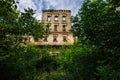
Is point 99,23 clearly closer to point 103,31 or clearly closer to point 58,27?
point 103,31

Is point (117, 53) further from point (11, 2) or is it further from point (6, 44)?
point (6, 44)

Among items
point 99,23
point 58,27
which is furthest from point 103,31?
point 58,27

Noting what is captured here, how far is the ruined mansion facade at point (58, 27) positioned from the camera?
158ft

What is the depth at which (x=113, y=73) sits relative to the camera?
12.5m

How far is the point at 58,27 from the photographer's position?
5156cm

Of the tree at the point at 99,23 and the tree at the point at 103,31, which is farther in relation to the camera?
the tree at the point at 99,23

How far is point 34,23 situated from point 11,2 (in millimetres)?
6923

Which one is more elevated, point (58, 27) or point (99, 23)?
point (58, 27)

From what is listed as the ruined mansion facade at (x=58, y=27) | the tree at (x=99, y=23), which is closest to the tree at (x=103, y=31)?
the tree at (x=99, y=23)

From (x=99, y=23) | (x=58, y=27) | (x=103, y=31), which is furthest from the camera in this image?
(x=58, y=27)

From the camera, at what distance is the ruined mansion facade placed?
48219mm

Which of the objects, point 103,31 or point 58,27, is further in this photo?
point 58,27

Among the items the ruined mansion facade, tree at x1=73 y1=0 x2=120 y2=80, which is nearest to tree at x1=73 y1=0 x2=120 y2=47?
tree at x1=73 y1=0 x2=120 y2=80

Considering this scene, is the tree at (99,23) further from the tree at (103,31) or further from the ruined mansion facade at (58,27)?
the ruined mansion facade at (58,27)
